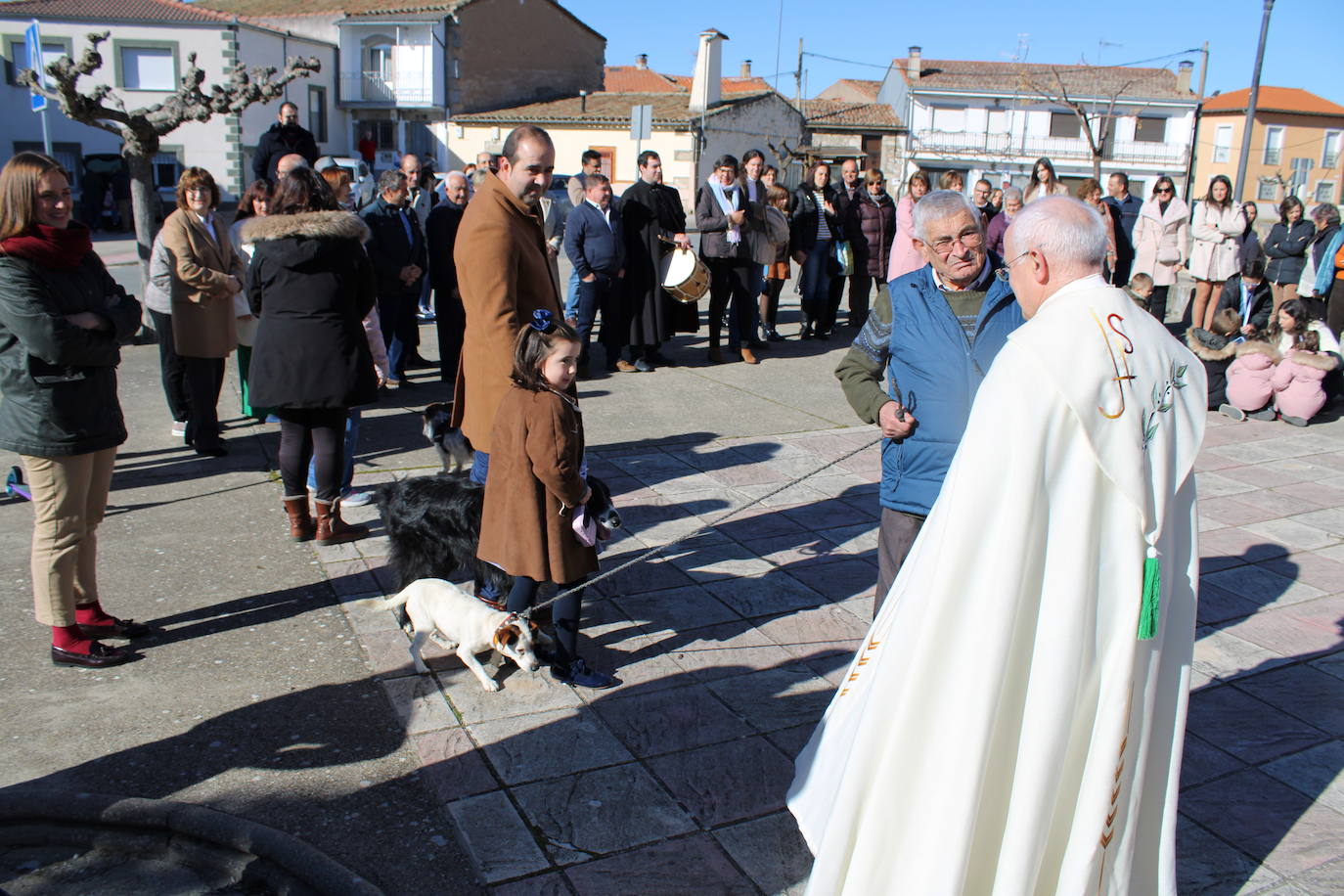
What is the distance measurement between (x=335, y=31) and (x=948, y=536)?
1947 inches

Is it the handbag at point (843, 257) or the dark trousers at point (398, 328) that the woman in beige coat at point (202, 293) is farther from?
the handbag at point (843, 257)

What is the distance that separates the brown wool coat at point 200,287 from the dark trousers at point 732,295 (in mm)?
4635

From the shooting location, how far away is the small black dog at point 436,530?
14.8ft

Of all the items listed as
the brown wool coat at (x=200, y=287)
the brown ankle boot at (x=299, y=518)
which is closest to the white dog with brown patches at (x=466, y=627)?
the brown ankle boot at (x=299, y=518)

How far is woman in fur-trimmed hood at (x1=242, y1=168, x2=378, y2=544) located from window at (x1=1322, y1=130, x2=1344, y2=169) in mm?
75631

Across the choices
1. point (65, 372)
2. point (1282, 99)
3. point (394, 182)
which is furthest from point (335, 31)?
point (1282, 99)

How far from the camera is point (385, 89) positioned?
45.4 meters

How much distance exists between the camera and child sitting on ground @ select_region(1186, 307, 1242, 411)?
9.06 meters

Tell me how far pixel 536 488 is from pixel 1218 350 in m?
7.41

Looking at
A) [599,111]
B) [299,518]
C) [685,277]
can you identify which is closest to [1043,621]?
[299,518]

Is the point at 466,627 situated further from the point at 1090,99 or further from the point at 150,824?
the point at 1090,99

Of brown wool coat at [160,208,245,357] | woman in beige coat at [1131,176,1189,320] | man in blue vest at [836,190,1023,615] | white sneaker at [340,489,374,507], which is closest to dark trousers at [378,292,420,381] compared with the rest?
brown wool coat at [160,208,245,357]

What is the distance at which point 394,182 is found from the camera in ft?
28.7

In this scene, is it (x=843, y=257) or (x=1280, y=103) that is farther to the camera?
(x=1280, y=103)
